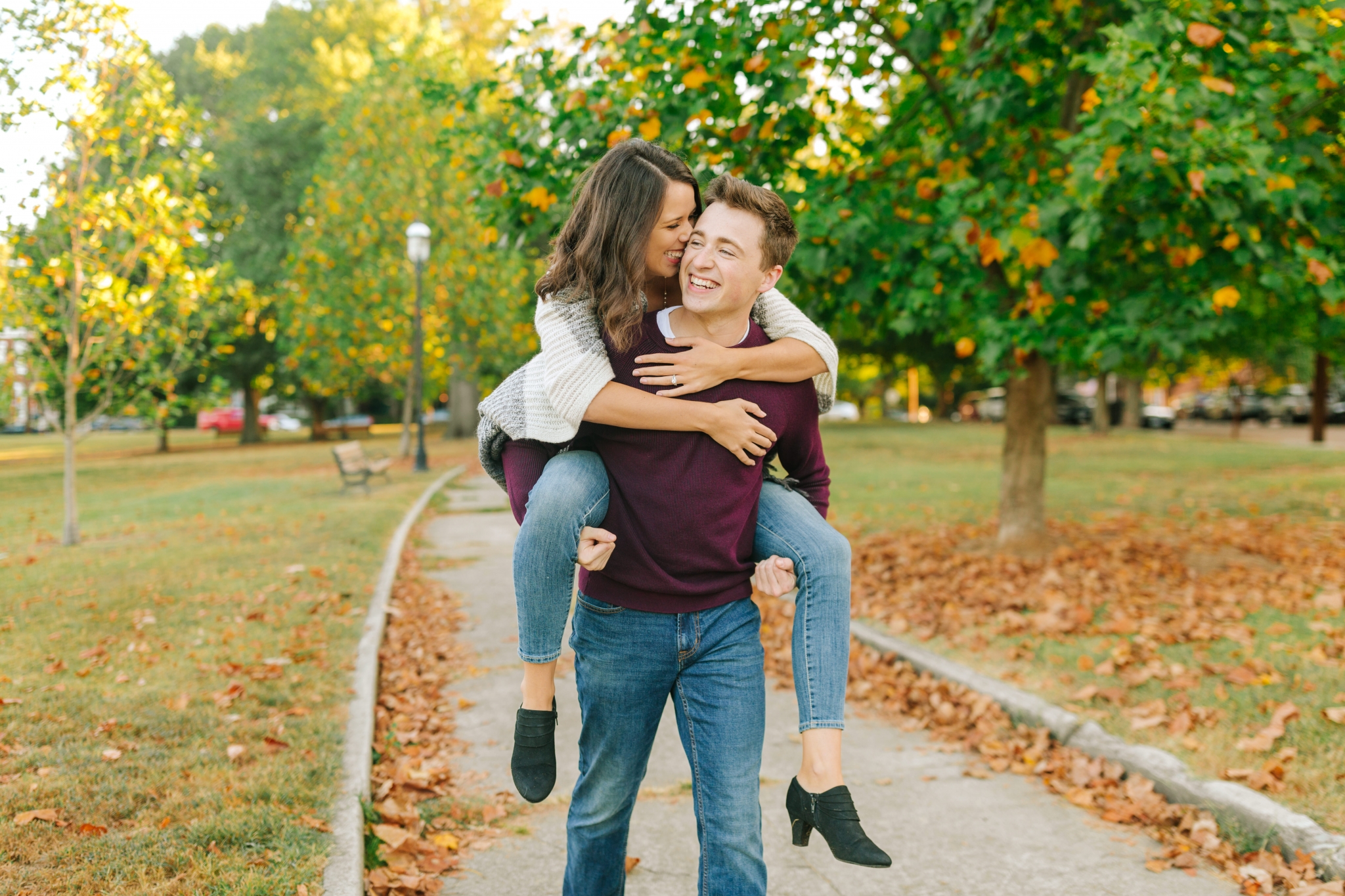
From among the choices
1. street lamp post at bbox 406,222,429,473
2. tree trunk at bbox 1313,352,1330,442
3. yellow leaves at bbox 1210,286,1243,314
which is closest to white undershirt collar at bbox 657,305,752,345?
yellow leaves at bbox 1210,286,1243,314

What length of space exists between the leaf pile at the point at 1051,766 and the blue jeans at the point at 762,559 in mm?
2164

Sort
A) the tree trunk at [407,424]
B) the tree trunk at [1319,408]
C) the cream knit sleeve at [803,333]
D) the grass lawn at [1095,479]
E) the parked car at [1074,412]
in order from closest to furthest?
the cream knit sleeve at [803,333]
the grass lawn at [1095,479]
the tree trunk at [407,424]
the tree trunk at [1319,408]
the parked car at [1074,412]

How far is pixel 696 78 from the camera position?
21.7 feet

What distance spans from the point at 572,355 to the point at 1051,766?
11.8 ft

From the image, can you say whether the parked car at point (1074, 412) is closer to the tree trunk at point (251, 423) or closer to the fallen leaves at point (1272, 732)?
the tree trunk at point (251, 423)

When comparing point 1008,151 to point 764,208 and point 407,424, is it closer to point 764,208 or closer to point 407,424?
point 764,208

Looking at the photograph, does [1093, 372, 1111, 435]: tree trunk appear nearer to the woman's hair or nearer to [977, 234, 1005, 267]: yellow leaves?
[977, 234, 1005, 267]: yellow leaves

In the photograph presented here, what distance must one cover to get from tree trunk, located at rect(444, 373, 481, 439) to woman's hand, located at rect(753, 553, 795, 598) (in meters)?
31.2

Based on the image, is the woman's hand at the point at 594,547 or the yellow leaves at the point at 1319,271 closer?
the woman's hand at the point at 594,547

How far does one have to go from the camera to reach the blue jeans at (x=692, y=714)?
2.45 meters

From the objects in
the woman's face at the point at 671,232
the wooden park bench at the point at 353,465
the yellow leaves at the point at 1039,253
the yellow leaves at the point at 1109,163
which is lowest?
the wooden park bench at the point at 353,465

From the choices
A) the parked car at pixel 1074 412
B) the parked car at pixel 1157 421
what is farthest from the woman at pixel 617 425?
the parked car at pixel 1074 412

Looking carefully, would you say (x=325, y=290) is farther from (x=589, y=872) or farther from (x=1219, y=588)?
(x=589, y=872)

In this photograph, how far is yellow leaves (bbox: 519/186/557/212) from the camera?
23.6 feet
